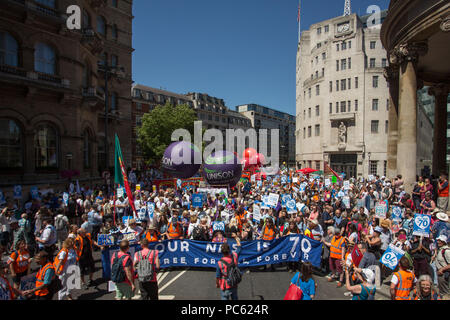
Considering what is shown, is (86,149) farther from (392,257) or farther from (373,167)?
(373,167)

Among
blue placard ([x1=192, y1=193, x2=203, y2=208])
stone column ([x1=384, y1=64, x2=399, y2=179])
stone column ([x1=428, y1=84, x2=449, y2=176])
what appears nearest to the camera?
blue placard ([x1=192, y1=193, x2=203, y2=208])

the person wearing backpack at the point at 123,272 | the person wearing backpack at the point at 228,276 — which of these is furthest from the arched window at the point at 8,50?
the person wearing backpack at the point at 228,276

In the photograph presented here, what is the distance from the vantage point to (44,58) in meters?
22.2

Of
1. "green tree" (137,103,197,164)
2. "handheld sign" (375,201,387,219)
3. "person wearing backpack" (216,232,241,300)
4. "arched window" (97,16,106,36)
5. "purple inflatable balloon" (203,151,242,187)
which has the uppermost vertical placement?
"arched window" (97,16,106,36)

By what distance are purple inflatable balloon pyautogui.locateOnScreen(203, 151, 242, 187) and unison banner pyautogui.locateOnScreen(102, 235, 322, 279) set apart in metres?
9.67

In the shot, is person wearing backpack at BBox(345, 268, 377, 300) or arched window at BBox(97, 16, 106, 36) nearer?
person wearing backpack at BBox(345, 268, 377, 300)

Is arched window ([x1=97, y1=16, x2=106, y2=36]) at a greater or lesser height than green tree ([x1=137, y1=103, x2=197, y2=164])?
greater

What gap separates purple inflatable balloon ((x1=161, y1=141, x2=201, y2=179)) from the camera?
20.0 meters

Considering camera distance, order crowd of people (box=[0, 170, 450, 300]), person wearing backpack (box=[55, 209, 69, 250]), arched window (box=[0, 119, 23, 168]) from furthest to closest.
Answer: arched window (box=[0, 119, 23, 168]) < person wearing backpack (box=[55, 209, 69, 250]) < crowd of people (box=[0, 170, 450, 300])

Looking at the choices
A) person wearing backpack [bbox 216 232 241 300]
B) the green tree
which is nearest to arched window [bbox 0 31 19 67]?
person wearing backpack [bbox 216 232 241 300]

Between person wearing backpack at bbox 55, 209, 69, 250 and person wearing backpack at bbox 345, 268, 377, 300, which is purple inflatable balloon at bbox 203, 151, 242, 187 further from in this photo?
person wearing backpack at bbox 345, 268, 377, 300

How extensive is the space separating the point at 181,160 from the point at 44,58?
45.6 ft

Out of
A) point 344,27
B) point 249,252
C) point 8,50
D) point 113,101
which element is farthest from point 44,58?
point 344,27
